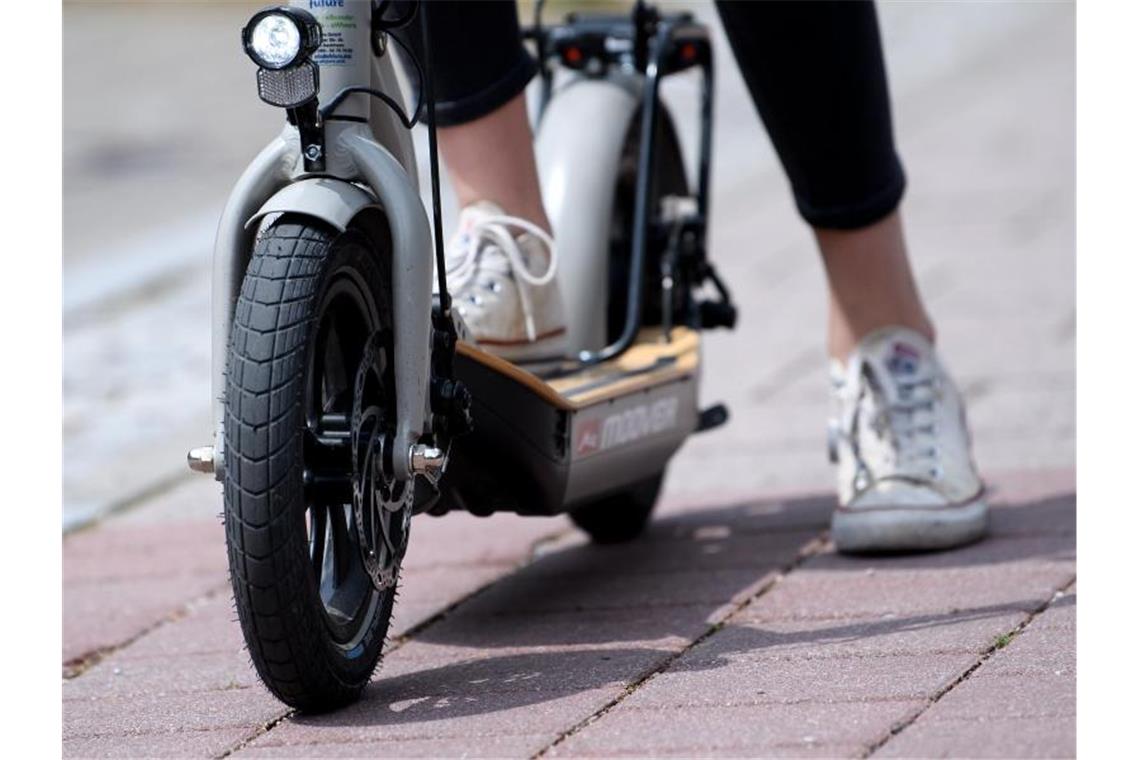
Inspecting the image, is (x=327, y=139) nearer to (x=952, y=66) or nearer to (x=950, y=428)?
(x=950, y=428)

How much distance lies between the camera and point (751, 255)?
17.3 ft

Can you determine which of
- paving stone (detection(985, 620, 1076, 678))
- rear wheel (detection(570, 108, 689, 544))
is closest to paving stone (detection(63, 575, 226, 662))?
rear wheel (detection(570, 108, 689, 544))

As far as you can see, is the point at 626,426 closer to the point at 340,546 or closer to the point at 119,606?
Result: the point at 340,546

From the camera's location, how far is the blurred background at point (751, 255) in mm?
3523

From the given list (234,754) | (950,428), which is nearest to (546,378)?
(950,428)

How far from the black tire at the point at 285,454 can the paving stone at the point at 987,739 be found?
52 centimetres

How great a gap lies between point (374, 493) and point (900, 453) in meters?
0.98

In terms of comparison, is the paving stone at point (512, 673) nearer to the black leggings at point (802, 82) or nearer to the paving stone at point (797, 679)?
the paving stone at point (797, 679)

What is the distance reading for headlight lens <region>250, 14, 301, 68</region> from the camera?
5.88 feet

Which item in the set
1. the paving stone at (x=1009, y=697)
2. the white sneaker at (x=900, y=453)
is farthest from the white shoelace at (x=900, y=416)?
the paving stone at (x=1009, y=697)

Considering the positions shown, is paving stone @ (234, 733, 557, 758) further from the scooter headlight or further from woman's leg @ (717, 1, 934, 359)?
woman's leg @ (717, 1, 934, 359)

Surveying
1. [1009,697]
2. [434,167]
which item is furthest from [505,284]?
[1009,697]

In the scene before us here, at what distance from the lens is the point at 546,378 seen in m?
2.41

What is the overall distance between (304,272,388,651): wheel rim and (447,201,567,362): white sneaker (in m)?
0.40
